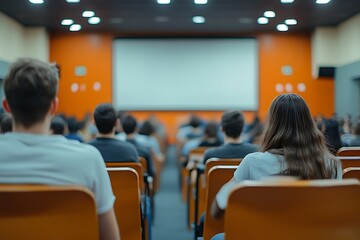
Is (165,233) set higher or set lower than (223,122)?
lower

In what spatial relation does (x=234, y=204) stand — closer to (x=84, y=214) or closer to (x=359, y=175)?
(x=84, y=214)

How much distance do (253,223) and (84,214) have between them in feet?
1.78

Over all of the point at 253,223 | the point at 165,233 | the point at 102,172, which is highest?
the point at 102,172

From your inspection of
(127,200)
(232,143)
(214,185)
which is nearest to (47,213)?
(127,200)

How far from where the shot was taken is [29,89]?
1.51 meters

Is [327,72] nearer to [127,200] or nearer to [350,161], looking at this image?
[350,161]

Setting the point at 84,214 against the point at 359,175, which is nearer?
the point at 84,214

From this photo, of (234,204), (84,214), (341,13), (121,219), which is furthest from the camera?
(341,13)

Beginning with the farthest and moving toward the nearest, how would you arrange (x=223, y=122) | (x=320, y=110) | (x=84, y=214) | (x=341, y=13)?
(x=320, y=110), (x=341, y=13), (x=223, y=122), (x=84, y=214)

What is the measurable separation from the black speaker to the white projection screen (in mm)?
1770

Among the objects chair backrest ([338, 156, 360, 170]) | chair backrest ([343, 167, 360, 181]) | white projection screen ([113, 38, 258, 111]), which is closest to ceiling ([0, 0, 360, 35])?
white projection screen ([113, 38, 258, 111])

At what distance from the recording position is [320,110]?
44.9 feet

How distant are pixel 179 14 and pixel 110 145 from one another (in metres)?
7.62

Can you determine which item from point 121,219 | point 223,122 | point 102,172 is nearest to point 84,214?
point 102,172
